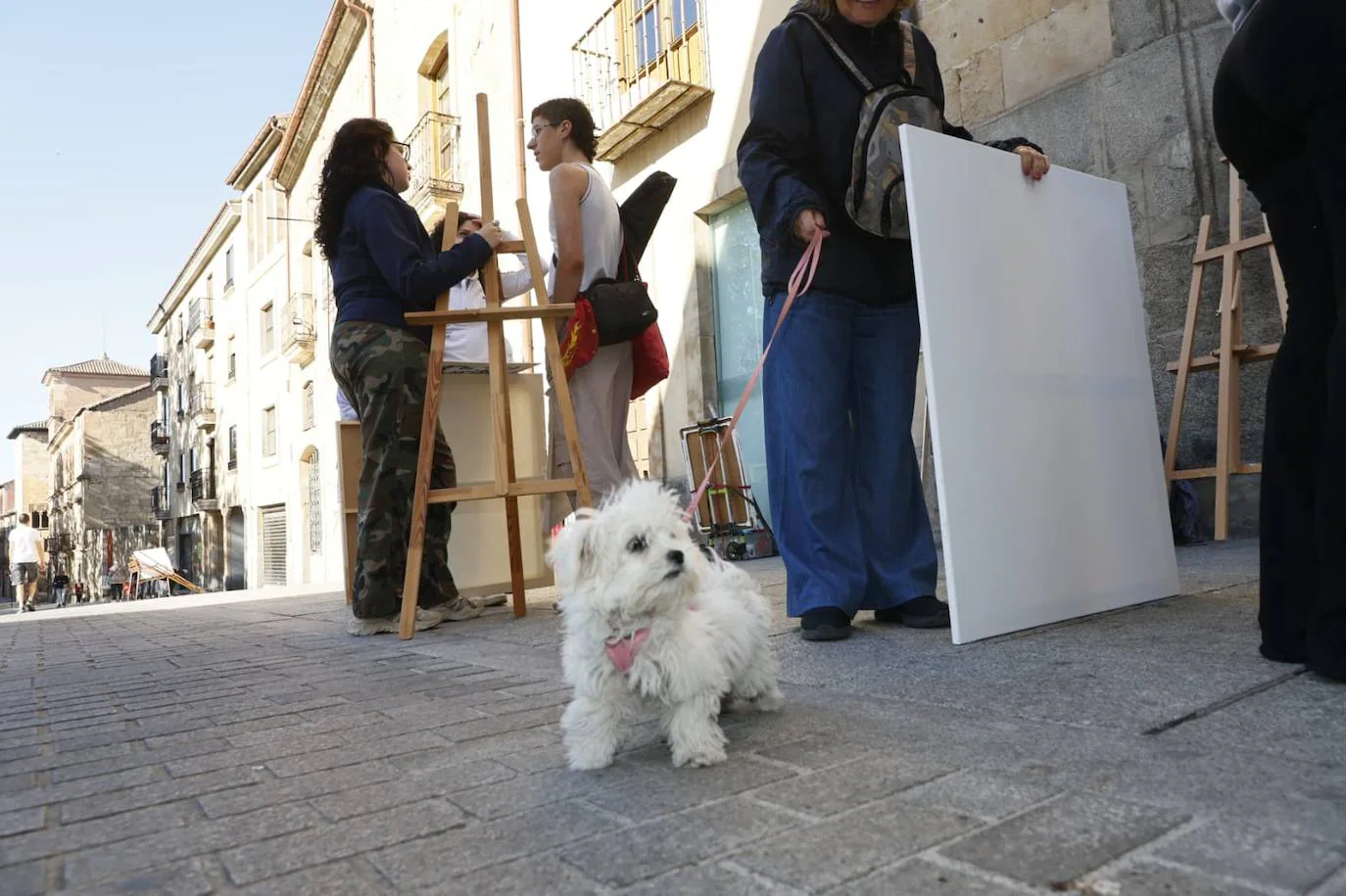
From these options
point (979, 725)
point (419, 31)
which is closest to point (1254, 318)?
point (979, 725)

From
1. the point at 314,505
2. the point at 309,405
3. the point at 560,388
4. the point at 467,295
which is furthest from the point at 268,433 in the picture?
the point at 560,388

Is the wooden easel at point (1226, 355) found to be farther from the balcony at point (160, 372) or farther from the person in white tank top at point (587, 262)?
the balcony at point (160, 372)

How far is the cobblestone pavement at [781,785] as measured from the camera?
45.2 inches

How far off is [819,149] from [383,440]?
2.12 metres

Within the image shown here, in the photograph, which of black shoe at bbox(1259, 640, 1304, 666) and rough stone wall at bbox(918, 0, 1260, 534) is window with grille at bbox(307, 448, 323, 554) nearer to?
rough stone wall at bbox(918, 0, 1260, 534)

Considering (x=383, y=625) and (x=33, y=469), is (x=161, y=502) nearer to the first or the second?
(x=33, y=469)

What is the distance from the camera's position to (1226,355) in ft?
14.1

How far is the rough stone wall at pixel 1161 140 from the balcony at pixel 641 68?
375 cm

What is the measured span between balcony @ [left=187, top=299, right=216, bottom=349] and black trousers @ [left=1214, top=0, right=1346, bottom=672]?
32.5 metres

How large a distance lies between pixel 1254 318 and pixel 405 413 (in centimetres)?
434

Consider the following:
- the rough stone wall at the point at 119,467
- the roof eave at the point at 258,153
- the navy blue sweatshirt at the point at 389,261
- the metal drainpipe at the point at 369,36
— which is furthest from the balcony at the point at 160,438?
the navy blue sweatshirt at the point at 389,261

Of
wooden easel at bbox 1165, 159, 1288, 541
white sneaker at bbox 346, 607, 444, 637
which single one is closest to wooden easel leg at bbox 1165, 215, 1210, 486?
wooden easel at bbox 1165, 159, 1288, 541

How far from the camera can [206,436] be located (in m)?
31.2

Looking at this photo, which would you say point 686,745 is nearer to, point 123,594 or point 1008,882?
point 1008,882
